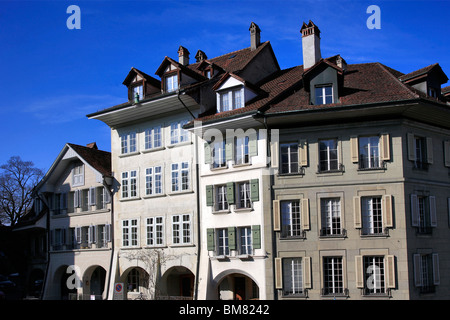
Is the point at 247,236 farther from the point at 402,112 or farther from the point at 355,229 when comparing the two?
the point at 402,112

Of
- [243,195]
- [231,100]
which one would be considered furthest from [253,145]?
[231,100]

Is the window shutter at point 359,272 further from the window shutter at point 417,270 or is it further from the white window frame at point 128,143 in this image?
the white window frame at point 128,143

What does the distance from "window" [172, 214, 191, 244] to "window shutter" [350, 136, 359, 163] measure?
10485 millimetres

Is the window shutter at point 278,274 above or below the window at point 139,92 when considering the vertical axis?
below

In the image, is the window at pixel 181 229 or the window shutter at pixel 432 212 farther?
the window at pixel 181 229

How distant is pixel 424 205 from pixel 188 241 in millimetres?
13475

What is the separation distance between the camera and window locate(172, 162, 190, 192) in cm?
3347

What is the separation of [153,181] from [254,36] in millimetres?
12410

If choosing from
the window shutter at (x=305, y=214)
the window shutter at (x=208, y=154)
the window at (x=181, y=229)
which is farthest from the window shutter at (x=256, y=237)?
the window shutter at (x=208, y=154)

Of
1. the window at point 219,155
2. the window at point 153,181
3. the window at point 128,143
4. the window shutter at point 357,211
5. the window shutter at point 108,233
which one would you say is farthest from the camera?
the window shutter at point 108,233

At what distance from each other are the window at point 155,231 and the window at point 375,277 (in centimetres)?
1297

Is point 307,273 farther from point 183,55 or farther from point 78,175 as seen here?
point 78,175

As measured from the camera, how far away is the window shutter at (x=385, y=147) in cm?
2777

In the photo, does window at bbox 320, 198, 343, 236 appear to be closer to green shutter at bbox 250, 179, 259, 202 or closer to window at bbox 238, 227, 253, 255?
green shutter at bbox 250, 179, 259, 202
